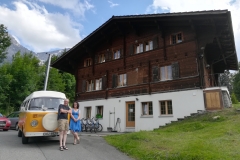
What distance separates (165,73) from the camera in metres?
15.5

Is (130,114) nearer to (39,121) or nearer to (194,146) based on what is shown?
(39,121)

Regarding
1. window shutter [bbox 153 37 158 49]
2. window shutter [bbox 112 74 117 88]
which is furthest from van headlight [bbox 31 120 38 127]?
window shutter [bbox 153 37 158 49]

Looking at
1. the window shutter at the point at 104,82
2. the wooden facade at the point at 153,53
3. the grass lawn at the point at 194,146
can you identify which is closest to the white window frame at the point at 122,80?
the wooden facade at the point at 153,53

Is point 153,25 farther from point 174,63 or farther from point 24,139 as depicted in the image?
point 24,139

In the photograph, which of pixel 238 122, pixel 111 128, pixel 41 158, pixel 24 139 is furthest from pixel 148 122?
pixel 41 158

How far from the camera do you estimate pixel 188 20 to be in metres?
14.0

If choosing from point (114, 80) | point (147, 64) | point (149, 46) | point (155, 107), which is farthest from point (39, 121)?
point (149, 46)

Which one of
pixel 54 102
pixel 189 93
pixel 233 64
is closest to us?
pixel 54 102

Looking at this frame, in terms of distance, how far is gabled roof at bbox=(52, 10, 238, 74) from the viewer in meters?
12.8

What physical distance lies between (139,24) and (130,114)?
27.2 feet

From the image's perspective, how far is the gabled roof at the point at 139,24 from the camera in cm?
1282

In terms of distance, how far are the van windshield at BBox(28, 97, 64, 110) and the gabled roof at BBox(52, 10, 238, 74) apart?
10.6 m

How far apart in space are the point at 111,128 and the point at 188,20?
11068mm

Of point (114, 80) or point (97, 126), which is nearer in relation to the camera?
point (97, 126)
